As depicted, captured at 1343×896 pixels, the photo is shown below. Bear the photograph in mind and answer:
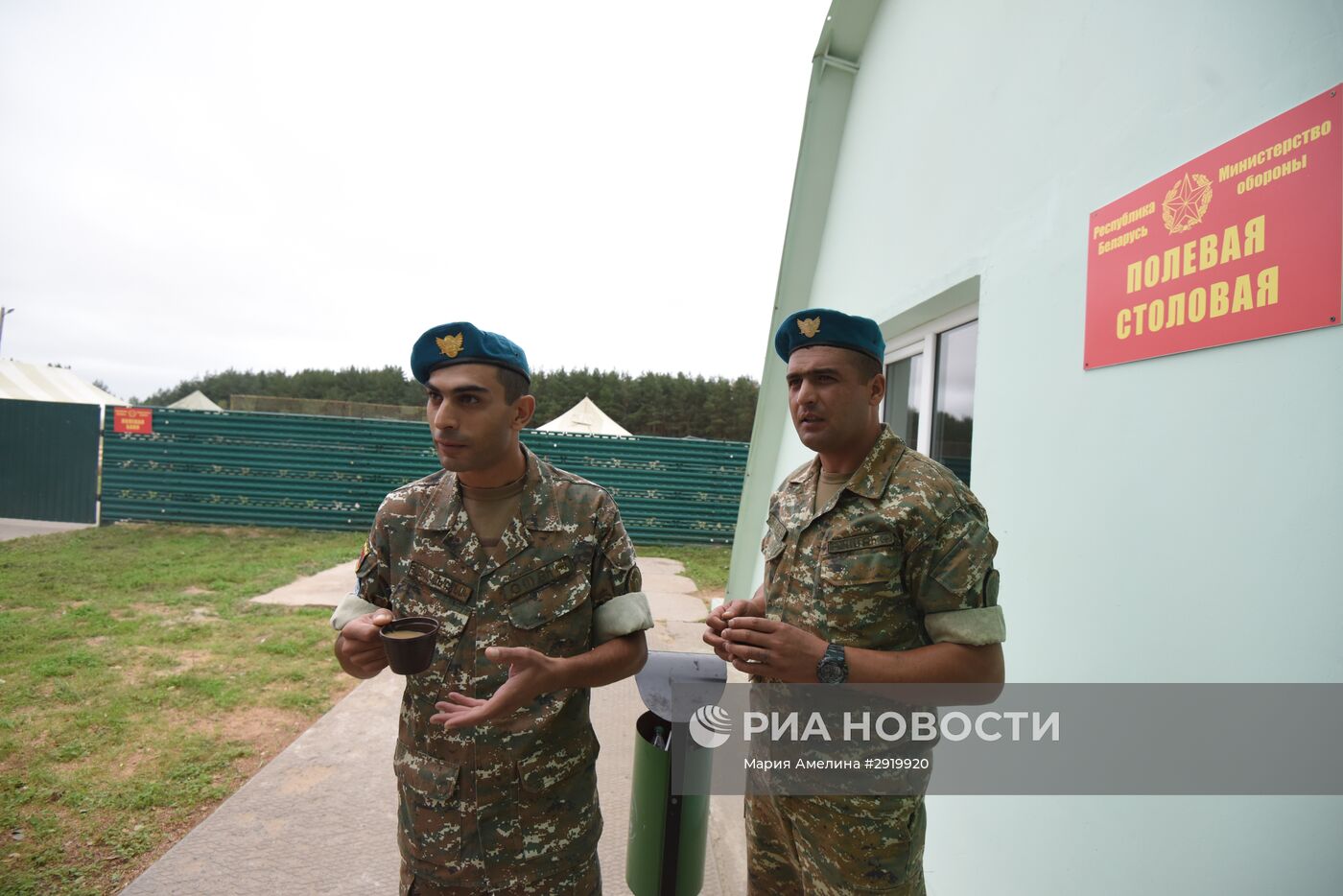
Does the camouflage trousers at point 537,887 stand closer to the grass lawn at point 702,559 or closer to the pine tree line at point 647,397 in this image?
the grass lawn at point 702,559

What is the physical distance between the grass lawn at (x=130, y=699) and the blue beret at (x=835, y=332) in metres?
3.46

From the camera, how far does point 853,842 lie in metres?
1.70

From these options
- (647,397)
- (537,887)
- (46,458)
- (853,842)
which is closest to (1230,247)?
(853,842)

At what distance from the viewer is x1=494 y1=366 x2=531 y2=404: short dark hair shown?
6.02 ft

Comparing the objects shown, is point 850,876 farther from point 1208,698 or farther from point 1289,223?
point 1289,223

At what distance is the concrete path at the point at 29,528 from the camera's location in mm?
10773

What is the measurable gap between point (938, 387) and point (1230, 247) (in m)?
1.85

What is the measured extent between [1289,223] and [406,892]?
106 inches

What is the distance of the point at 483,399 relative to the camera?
179cm

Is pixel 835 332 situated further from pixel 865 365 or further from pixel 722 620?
pixel 722 620

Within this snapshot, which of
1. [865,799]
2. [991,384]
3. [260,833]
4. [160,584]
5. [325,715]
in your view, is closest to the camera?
[865,799]

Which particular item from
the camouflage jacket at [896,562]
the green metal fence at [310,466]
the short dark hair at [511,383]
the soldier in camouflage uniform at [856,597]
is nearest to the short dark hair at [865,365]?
the soldier in camouflage uniform at [856,597]

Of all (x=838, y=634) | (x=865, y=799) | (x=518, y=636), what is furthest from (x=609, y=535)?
(x=865, y=799)

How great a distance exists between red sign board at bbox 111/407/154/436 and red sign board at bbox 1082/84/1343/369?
48.2 feet
